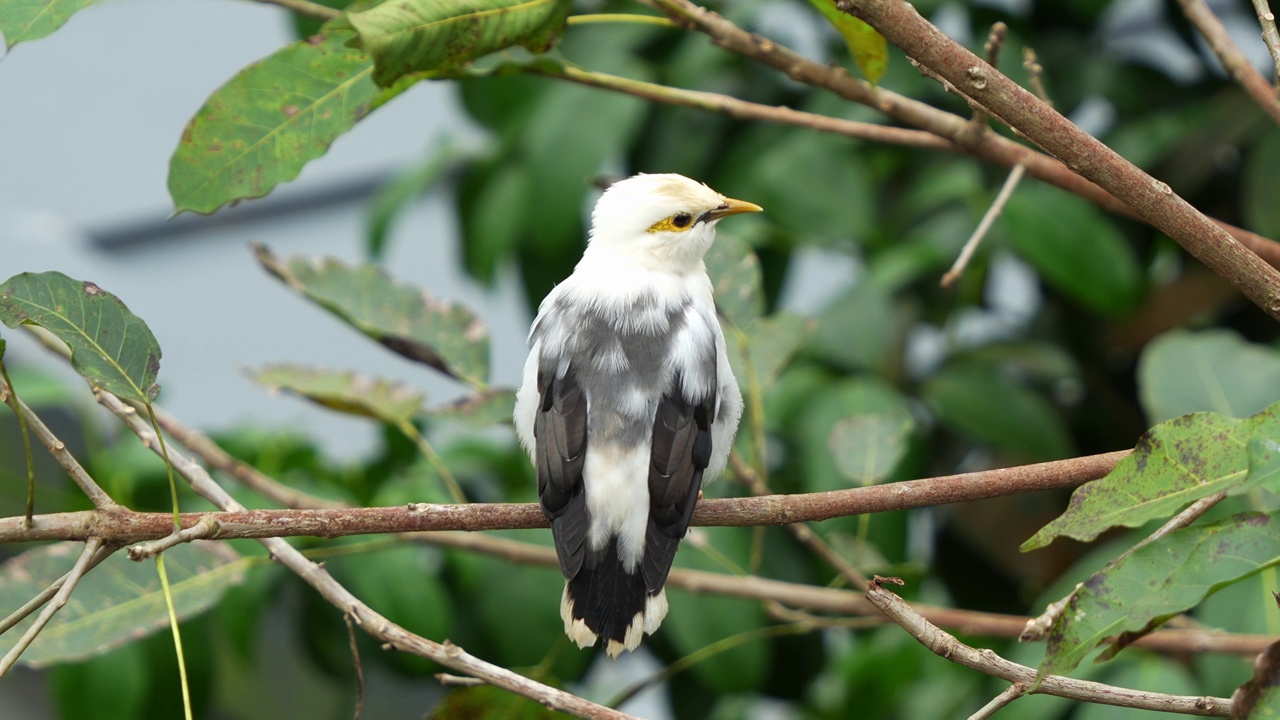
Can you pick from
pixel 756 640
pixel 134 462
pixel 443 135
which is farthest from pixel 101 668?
pixel 443 135

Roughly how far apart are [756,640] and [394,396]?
0.81 metres

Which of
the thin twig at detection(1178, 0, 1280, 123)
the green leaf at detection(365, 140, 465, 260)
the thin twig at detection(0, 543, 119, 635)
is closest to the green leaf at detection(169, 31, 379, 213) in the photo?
the thin twig at detection(0, 543, 119, 635)

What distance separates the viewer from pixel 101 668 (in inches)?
82.1

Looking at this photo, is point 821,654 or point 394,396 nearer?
point 394,396

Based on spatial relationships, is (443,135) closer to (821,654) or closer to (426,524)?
(821,654)

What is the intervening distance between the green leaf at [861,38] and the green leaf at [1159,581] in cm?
59

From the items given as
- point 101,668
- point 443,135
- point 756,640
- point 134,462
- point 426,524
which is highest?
point 426,524

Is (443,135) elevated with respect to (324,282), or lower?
lower

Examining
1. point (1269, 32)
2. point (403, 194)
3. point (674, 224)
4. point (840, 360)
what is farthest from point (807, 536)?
point (403, 194)

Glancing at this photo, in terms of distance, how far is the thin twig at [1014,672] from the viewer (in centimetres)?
90

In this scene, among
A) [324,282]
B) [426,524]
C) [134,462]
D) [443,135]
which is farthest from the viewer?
[443,135]

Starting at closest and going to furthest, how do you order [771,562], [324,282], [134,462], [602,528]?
[602,528]
[324,282]
[771,562]
[134,462]

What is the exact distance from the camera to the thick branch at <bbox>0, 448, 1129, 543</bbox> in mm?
966

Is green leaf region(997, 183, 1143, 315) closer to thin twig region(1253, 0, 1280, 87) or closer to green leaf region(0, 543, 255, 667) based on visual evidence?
thin twig region(1253, 0, 1280, 87)
